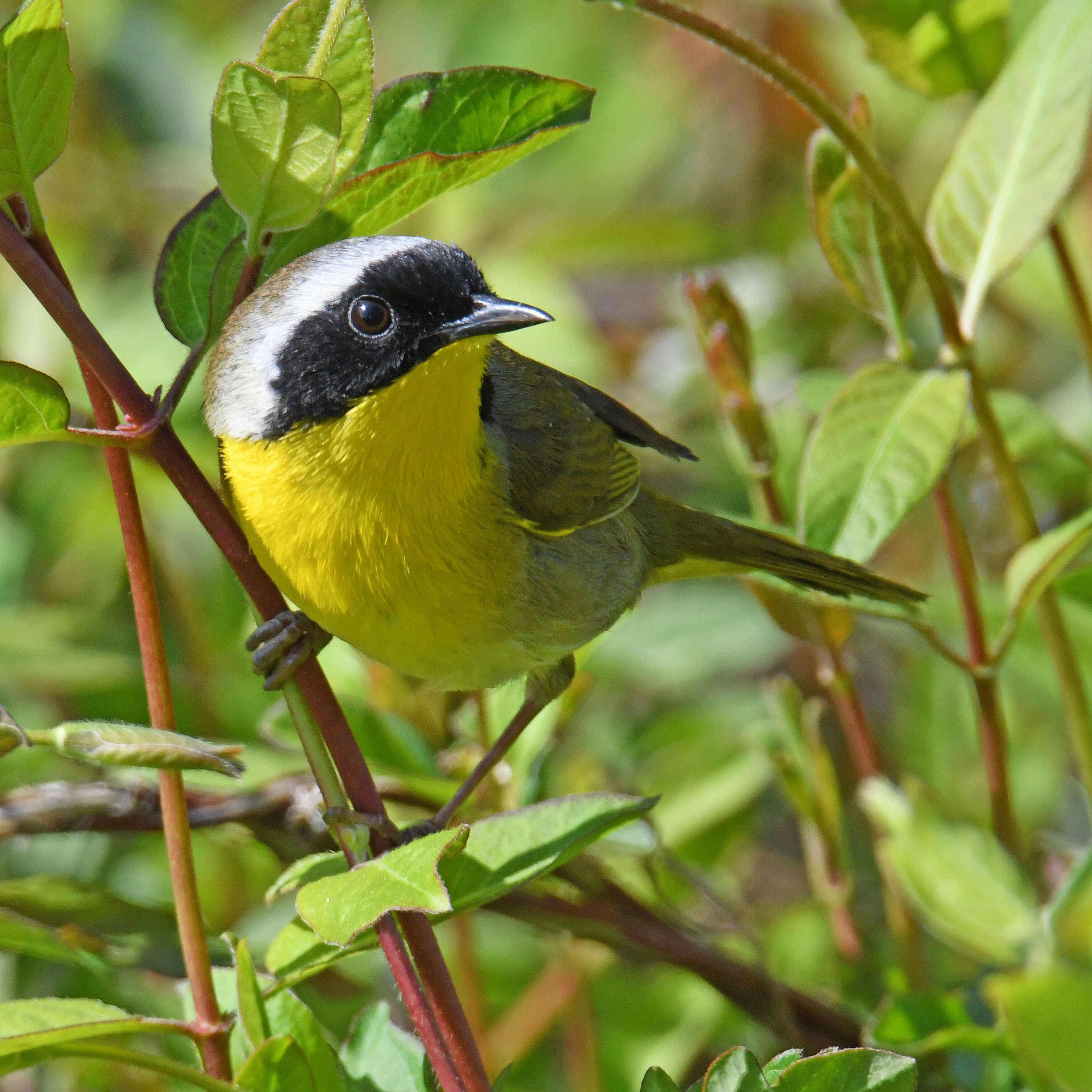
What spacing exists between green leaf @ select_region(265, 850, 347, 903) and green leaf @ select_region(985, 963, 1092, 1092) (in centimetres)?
81

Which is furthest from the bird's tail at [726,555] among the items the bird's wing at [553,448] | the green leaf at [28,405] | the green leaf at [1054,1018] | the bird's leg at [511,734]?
the green leaf at [1054,1018]

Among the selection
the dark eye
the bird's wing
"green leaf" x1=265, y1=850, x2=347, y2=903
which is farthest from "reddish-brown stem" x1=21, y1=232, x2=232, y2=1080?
the bird's wing

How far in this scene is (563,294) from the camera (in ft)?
12.7

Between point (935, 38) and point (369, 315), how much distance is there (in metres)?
1.05

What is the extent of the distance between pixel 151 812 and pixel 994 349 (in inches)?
119

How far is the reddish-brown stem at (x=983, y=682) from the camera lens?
212cm

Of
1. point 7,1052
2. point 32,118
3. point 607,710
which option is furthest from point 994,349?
point 7,1052

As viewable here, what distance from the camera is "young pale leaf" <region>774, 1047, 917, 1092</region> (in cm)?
145

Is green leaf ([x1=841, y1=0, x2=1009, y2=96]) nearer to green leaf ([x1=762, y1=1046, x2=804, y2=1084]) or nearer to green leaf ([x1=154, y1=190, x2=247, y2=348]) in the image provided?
green leaf ([x1=154, y1=190, x2=247, y2=348])

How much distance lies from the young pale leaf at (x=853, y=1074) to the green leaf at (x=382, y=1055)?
471mm

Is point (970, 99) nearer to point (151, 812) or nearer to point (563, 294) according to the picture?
point (563, 294)

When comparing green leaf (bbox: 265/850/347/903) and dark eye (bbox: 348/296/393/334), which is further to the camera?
dark eye (bbox: 348/296/393/334)

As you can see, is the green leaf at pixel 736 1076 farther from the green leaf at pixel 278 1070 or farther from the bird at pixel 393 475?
the bird at pixel 393 475

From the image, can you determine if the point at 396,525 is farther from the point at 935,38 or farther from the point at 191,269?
the point at 935,38
